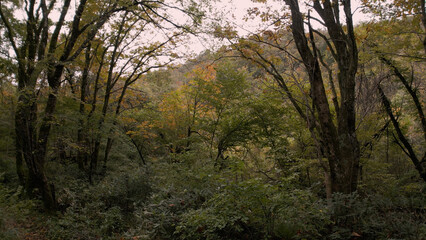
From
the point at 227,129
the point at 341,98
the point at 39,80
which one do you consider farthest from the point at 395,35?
the point at 39,80

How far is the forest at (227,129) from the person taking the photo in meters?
3.96

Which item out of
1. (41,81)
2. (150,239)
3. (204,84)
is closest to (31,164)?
(41,81)

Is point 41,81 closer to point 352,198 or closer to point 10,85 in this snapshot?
point 10,85

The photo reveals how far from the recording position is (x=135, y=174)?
28.0 ft

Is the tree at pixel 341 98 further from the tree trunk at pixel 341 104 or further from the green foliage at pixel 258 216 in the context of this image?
the green foliage at pixel 258 216

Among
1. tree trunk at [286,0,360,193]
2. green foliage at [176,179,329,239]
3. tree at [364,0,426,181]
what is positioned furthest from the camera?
tree at [364,0,426,181]

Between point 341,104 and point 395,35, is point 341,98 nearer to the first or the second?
point 341,104

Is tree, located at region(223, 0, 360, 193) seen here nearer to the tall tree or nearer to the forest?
the forest

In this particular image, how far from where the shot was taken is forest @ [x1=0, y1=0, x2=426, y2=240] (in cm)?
396

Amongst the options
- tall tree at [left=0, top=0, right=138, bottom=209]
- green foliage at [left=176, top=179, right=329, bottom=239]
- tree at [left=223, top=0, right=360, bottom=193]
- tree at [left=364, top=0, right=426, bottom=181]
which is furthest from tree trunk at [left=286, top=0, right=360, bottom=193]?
tall tree at [left=0, top=0, right=138, bottom=209]

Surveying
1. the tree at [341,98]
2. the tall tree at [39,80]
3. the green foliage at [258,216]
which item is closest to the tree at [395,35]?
the tree at [341,98]

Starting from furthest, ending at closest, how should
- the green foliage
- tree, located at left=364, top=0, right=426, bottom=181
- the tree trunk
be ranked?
1. tree, located at left=364, top=0, right=426, bottom=181
2. the tree trunk
3. the green foliage

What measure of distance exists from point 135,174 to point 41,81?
4019 millimetres

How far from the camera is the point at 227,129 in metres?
10.6
